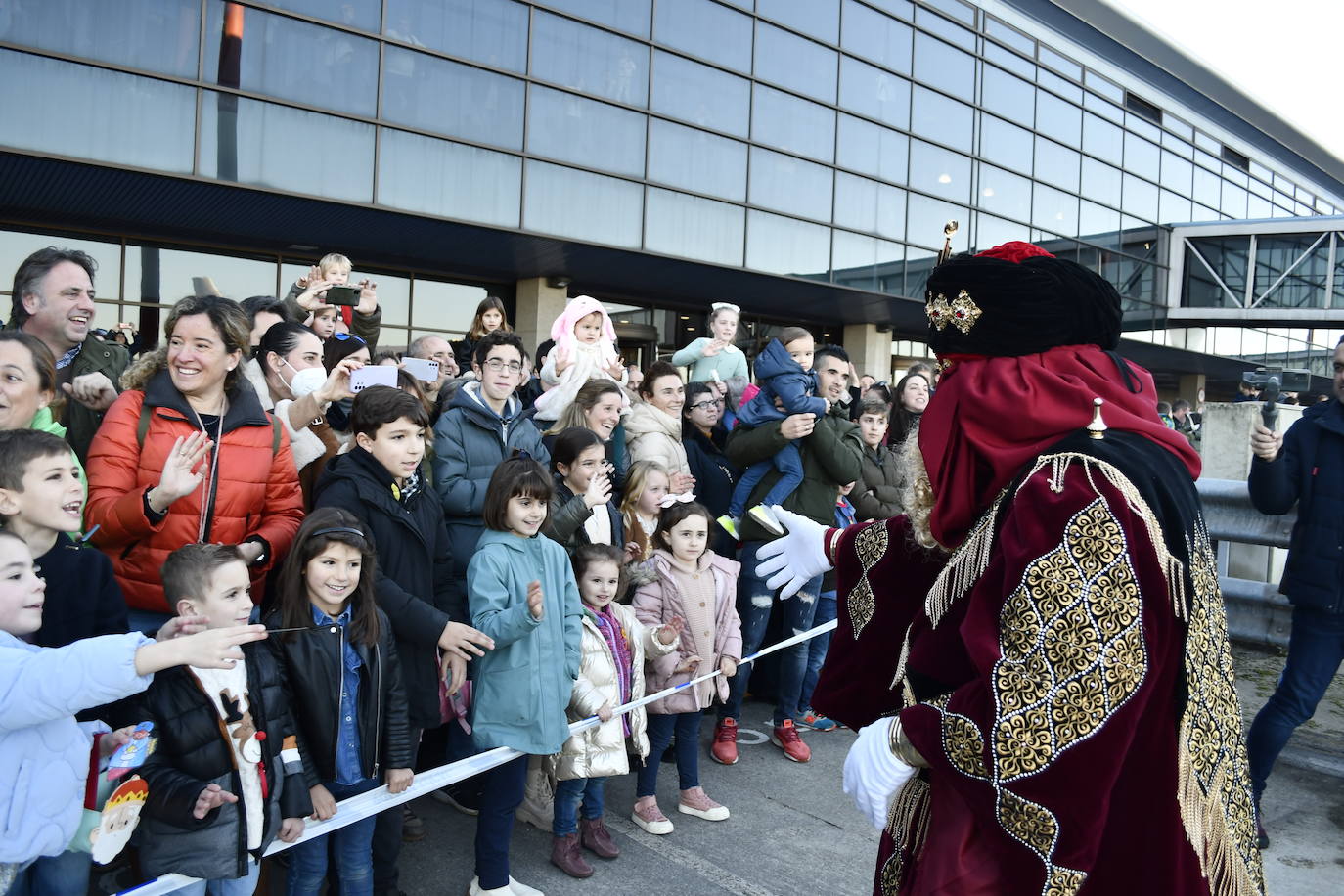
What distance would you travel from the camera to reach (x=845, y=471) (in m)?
5.41

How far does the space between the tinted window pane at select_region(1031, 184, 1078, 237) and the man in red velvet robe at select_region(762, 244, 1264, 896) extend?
21343 mm

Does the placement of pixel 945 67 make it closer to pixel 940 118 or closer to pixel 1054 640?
pixel 940 118

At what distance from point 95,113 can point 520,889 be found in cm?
1053

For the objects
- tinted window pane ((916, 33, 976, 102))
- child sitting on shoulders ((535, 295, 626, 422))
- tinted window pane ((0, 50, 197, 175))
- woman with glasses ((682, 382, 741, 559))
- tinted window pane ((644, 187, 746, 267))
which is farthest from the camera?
tinted window pane ((916, 33, 976, 102))

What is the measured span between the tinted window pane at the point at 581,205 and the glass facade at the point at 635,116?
0.03 metres

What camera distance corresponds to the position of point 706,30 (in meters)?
15.5

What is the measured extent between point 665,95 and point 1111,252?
14.7 meters

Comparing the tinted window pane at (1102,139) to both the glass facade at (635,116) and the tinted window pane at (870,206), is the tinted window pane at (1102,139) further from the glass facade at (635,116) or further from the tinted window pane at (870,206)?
the tinted window pane at (870,206)

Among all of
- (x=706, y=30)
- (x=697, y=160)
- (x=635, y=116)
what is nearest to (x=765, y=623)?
(x=635, y=116)

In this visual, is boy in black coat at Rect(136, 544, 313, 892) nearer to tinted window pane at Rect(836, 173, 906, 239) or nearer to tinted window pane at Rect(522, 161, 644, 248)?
tinted window pane at Rect(522, 161, 644, 248)

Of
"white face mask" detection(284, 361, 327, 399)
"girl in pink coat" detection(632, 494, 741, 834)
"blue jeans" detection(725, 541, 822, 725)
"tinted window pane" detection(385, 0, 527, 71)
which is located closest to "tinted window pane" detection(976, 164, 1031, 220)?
"tinted window pane" detection(385, 0, 527, 71)

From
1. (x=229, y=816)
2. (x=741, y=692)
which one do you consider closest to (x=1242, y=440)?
(x=741, y=692)

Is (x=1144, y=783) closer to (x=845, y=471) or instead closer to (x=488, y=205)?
(x=845, y=471)

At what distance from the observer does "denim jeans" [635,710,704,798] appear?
4.11 meters
